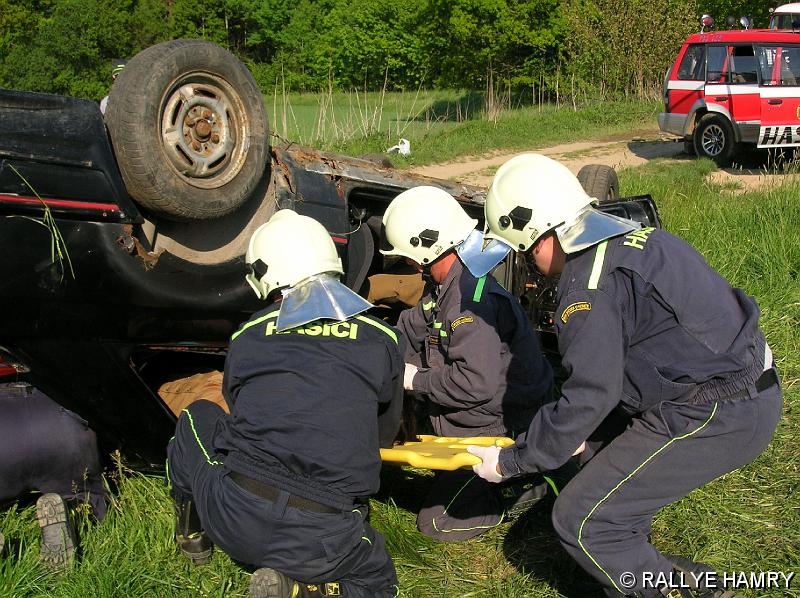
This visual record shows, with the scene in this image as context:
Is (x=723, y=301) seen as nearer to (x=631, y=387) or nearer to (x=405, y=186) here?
(x=631, y=387)

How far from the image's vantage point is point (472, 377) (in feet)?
12.8

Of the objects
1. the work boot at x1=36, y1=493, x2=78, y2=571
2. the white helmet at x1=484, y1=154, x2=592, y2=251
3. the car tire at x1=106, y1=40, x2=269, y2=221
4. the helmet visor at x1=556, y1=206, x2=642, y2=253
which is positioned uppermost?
the car tire at x1=106, y1=40, x2=269, y2=221

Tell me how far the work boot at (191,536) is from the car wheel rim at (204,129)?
1.37 m

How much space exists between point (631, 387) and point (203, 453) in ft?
5.45

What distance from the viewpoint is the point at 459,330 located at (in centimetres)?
390

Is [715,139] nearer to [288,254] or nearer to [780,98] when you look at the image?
[780,98]

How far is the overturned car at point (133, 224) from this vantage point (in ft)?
11.1

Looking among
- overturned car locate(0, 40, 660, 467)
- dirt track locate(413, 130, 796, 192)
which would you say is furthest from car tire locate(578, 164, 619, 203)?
dirt track locate(413, 130, 796, 192)

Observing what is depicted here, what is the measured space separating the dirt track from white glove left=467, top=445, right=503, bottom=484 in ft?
36.6

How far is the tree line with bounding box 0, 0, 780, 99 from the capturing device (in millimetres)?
24438

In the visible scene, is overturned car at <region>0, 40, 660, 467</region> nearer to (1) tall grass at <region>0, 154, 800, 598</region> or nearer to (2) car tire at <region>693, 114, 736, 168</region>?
(1) tall grass at <region>0, 154, 800, 598</region>

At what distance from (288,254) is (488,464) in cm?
108

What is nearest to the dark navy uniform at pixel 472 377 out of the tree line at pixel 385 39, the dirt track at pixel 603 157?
the dirt track at pixel 603 157

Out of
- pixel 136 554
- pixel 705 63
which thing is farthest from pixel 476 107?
pixel 136 554
